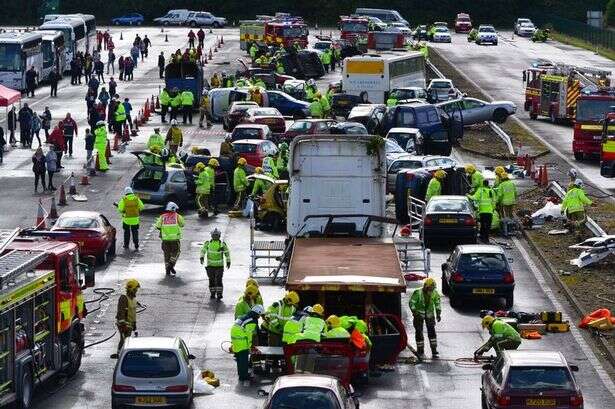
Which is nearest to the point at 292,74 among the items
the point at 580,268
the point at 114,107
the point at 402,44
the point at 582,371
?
the point at 402,44

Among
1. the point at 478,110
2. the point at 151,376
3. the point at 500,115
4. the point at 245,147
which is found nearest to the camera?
the point at 151,376

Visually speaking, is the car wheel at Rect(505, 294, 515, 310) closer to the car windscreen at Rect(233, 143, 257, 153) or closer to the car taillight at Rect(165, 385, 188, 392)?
the car taillight at Rect(165, 385, 188, 392)

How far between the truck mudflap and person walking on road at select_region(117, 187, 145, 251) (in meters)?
12.6

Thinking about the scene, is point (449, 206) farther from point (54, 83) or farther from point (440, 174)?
point (54, 83)

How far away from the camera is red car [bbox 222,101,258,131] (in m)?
65.8

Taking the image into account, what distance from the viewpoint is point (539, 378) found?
2602cm

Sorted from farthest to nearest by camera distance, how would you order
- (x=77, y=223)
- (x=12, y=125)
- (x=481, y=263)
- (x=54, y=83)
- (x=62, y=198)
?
(x=54, y=83), (x=12, y=125), (x=62, y=198), (x=77, y=223), (x=481, y=263)

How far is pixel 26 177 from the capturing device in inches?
2192

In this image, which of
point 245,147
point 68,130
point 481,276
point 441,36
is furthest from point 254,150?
point 441,36

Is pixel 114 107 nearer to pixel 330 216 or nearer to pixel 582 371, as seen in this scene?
pixel 330 216

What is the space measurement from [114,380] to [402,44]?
70.3 metres

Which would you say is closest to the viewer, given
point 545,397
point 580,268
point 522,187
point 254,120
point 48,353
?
point 545,397

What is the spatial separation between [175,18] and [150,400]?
10146cm

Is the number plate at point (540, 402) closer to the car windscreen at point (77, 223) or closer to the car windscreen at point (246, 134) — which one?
the car windscreen at point (77, 223)
